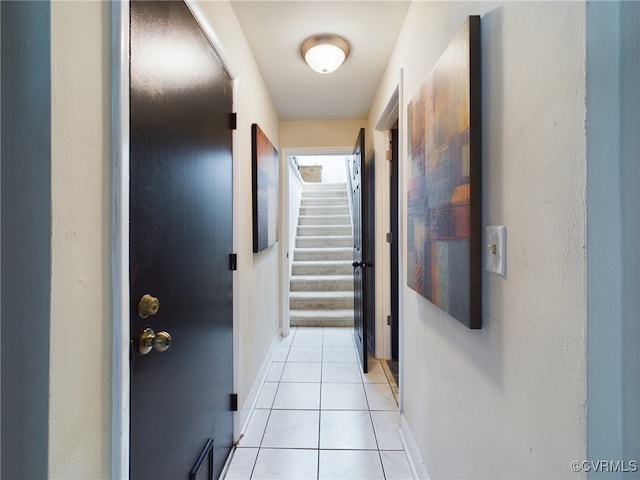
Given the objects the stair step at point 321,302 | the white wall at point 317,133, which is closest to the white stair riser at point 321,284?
the stair step at point 321,302

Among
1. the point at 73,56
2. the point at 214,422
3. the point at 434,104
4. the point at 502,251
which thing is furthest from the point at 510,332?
the point at 214,422

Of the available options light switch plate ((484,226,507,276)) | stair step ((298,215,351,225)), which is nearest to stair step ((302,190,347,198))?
stair step ((298,215,351,225))

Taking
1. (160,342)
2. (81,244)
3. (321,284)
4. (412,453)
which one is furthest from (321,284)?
(81,244)

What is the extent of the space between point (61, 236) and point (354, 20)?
6.26 ft

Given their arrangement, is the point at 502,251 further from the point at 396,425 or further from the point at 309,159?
the point at 309,159

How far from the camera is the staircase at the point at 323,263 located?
12.3 feet

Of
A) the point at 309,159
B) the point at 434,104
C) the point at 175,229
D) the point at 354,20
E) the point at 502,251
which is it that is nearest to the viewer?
the point at 502,251

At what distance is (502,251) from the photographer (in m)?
0.80

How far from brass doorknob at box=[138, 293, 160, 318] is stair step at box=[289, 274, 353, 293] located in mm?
3241

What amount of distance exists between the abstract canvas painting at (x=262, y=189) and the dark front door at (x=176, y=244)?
1.75ft

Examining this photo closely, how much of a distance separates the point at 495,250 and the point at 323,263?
356 centimetres

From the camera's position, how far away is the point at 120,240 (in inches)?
27.4

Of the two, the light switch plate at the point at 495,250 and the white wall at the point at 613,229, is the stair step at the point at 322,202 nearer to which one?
the light switch plate at the point at 495,250

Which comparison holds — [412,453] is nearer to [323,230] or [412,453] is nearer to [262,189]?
[262,189]
